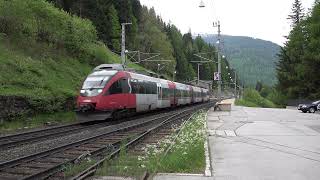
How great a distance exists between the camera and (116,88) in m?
26.6

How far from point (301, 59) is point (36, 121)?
193 feet

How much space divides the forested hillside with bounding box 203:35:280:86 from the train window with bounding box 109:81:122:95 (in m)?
133

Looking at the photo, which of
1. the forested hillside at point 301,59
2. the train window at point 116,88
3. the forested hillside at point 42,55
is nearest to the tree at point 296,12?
the forested hillside at point 301,59

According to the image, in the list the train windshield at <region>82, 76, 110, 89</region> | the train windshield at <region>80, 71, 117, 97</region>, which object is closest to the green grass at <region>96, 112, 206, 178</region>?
the train windshield at <region>80, 71, 117, 97</region>

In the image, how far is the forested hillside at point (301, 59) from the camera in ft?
217

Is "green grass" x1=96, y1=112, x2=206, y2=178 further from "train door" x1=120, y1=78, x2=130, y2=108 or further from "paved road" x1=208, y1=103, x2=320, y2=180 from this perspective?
"train door" x1=120, y1=78, x2=130, y2=108

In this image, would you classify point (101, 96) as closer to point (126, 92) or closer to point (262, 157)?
point (126, 92)

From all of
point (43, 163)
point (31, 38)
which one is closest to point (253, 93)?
point (31, 38)

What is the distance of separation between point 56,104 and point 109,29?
2125 inches

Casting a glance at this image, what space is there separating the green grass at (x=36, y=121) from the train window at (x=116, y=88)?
3997 mm

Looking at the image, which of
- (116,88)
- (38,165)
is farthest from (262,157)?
(116,88)

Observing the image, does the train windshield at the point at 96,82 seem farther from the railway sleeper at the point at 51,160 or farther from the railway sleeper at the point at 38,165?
the railway sleeper at the point at 38,165

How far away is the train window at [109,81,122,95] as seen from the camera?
26.0 metres

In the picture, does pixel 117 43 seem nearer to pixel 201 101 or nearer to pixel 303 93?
pixel 201 101
